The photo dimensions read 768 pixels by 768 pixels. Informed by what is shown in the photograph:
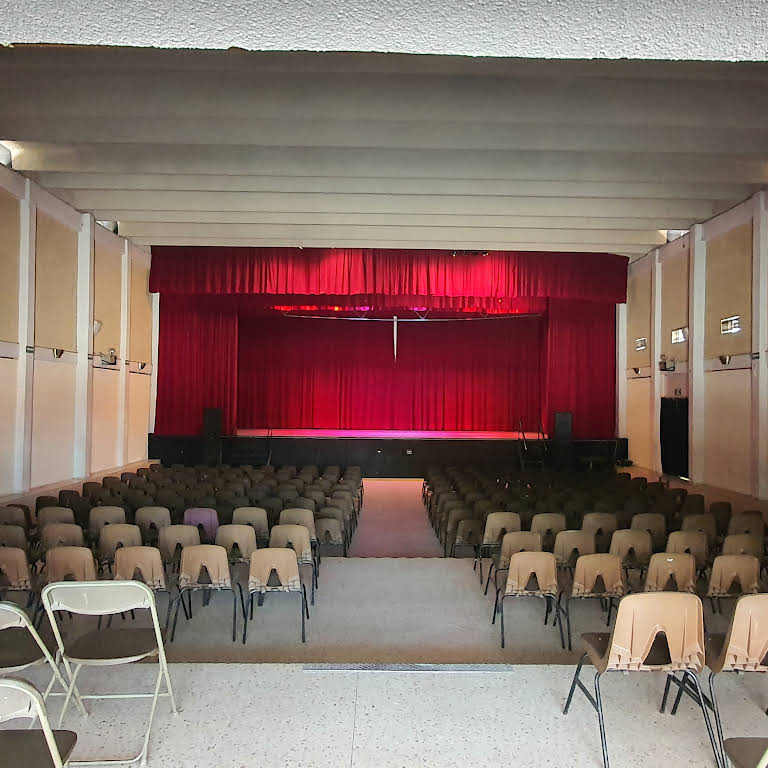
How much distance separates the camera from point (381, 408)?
23609 millimetres

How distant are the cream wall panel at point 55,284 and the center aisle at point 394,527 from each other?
24.1ft

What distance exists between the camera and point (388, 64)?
7203 mm

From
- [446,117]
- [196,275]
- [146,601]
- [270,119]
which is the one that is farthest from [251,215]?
[146,601]

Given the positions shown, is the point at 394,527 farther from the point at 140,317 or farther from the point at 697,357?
the point at 140,317

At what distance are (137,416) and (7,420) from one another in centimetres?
597

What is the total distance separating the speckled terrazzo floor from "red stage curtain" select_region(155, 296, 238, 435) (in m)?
15.0

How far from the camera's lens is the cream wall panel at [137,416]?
1725 centimetres

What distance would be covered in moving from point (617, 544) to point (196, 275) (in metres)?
13.1

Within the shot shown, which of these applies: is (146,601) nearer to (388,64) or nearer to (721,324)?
(388,64)

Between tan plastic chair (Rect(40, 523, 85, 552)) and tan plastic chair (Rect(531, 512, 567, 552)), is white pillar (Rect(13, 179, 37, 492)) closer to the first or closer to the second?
tan plastic chair (Rect(40, 523, 85, 552))

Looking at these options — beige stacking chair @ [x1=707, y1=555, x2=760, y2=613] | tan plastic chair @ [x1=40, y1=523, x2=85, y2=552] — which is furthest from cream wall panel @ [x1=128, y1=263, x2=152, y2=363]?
beige stacking chair @ [x1=707, y1=555, x2=760, y2=613]

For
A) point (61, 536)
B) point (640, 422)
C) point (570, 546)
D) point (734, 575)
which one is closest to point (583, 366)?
point (640, 422)

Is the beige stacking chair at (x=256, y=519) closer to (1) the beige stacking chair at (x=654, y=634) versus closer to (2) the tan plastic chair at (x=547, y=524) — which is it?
(2) the tan plastic chair at (x=547, y=524)

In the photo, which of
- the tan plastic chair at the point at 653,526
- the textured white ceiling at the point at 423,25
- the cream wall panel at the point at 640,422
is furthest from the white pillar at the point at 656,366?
the textured white ceiling at the point at 423,25
